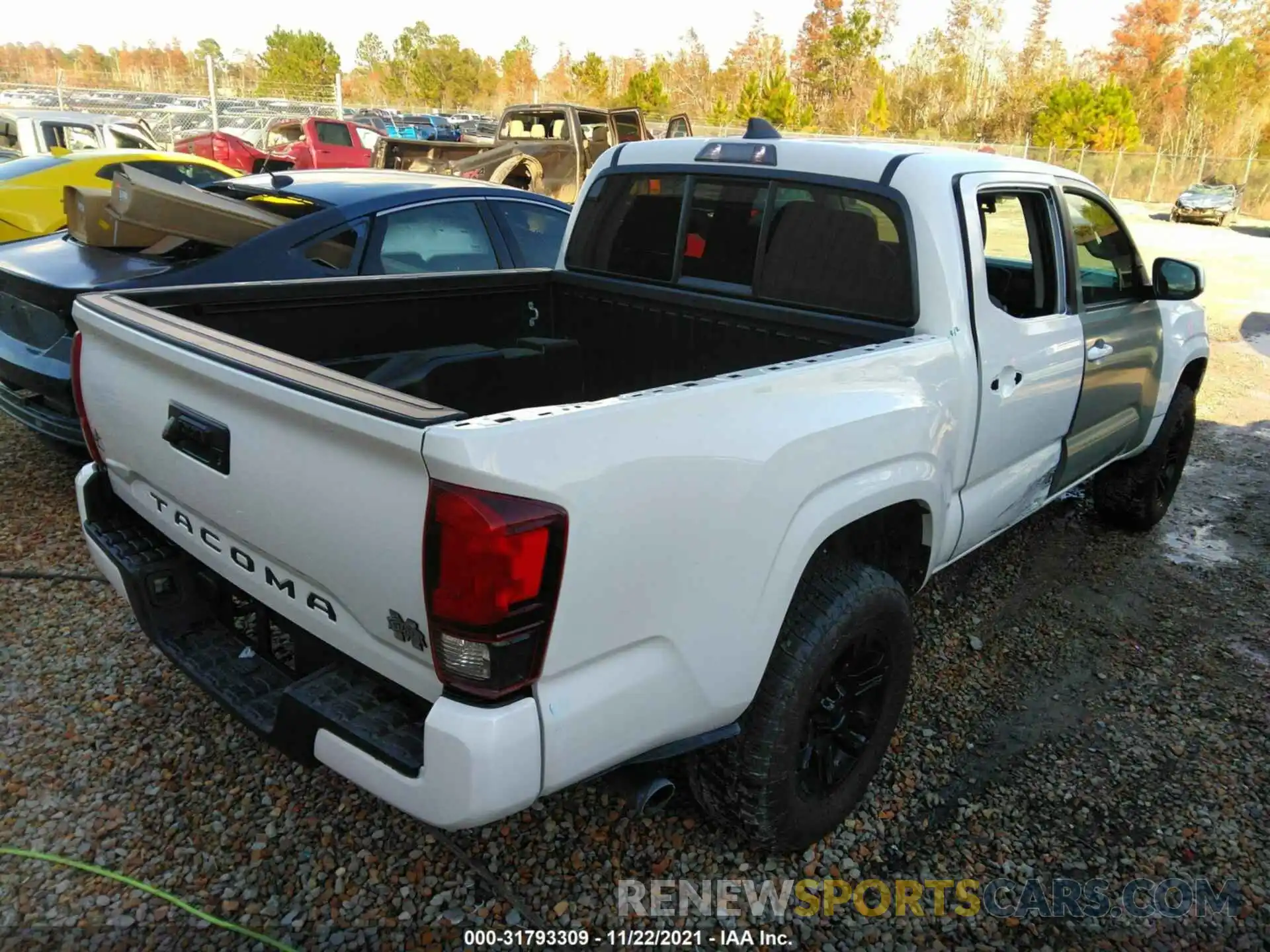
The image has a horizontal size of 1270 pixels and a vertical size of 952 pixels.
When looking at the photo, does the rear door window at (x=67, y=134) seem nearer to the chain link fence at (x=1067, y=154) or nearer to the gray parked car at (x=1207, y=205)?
the chain link fence at (x=1067, y=154)

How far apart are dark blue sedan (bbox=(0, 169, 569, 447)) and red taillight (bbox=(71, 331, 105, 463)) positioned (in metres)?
1.53

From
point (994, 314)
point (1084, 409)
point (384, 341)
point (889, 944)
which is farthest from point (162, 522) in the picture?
point (1084, 409)

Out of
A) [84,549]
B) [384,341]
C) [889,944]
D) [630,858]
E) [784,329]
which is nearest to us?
[889,944]

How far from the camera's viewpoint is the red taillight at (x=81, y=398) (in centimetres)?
259

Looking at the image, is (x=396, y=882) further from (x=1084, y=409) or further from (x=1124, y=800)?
(x=1084, y=409)

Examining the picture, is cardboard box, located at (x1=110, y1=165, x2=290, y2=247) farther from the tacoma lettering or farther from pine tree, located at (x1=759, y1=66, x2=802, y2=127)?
pine tree, located at (x1=759, y1=66, x2=802, y2=127)

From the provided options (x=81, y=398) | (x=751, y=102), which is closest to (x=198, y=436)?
(x=81, y=398)

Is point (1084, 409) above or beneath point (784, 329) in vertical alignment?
beneath

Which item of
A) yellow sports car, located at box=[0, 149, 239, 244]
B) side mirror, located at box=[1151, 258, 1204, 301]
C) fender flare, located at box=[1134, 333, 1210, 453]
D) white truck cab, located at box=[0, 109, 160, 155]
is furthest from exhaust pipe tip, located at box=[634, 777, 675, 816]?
white truck cab, located at box=[0, 109, 160, 155]

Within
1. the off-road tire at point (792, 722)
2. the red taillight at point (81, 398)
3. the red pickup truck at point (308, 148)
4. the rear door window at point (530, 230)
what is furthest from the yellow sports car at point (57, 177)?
the red pickup truck at point (308, 148)

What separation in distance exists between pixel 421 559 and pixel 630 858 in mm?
1336

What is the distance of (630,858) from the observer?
8.22 feet

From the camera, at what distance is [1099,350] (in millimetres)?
3549

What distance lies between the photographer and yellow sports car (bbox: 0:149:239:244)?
657 centimetres
